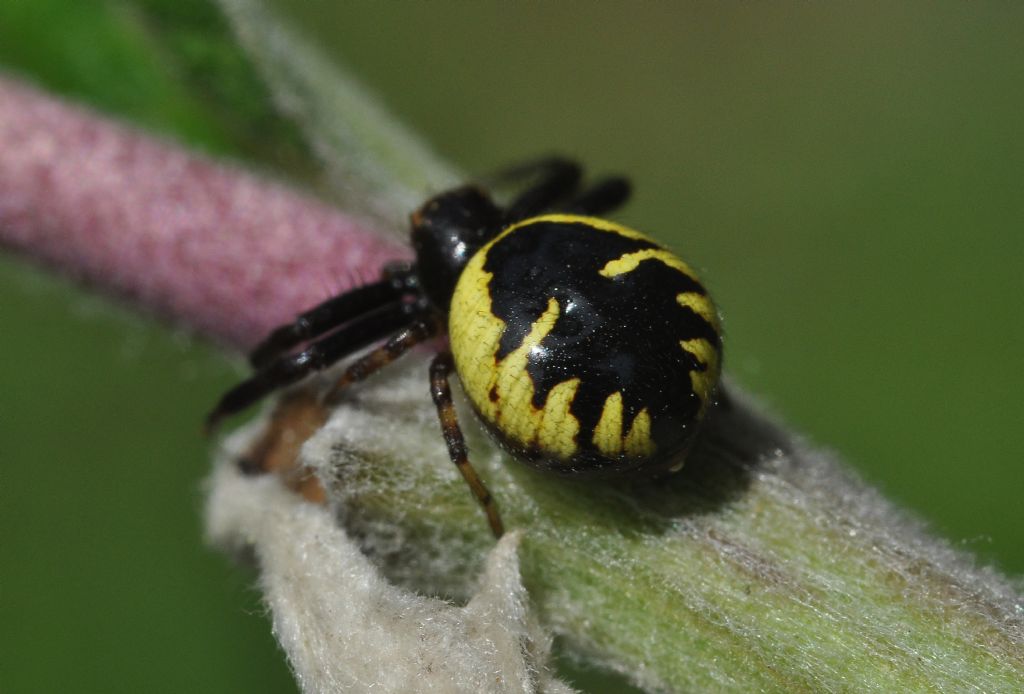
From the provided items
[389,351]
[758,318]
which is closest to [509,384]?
[389,351]

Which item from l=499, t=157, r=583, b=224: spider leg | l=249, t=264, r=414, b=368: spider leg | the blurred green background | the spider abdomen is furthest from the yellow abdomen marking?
the blurred green background

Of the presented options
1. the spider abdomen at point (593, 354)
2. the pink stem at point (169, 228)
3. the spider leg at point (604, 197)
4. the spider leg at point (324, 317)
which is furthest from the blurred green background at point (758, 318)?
the spider abdomen at point (593, 354)

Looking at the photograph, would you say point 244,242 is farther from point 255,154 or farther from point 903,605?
point 903,605

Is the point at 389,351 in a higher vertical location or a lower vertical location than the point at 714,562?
higher

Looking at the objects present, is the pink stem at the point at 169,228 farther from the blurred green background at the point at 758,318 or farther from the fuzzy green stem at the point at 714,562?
the blurred green background at the point at 758,318

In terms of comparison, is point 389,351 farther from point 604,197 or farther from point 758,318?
point 758,318

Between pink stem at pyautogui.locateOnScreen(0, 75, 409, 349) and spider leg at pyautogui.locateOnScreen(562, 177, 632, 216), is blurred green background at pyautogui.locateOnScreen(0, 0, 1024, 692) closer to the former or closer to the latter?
spider leg at pyautogui.locateOnScreen(562, 177, 632, 216)
